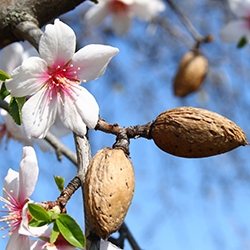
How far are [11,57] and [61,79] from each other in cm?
20

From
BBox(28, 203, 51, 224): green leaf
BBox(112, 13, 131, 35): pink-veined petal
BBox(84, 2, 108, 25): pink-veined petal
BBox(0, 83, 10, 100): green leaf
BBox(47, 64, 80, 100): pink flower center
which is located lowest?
BBox(28, 203, 51, 224): green leaf

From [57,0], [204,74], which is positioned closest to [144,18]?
[204,74]

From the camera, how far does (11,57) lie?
1.19m

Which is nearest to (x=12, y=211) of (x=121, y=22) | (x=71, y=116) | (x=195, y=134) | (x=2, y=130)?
(x=71, y=116)

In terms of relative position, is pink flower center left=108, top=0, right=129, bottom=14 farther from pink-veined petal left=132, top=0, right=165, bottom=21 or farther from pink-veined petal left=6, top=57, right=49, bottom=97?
pink-veined petal left=6, top=57, right=49, bottom=97

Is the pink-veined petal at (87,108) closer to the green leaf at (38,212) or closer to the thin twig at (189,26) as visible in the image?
the green leaf at (38,212)

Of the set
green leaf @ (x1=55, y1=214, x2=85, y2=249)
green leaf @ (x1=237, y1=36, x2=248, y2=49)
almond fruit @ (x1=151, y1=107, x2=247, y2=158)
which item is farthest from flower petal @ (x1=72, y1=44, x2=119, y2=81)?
green leaf @ (x1=237, y1=36, x2=248, y2=49)

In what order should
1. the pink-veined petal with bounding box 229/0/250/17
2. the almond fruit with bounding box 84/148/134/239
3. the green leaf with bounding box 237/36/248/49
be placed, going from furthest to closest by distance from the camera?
the pink-veined petal with bounding box 229/0/250/17 < the green leaf with bounding box 237/36/248/49 < the almond fruit with bounding box 84/148/134/239

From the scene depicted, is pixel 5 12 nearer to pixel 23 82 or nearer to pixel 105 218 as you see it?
pixel 23 82

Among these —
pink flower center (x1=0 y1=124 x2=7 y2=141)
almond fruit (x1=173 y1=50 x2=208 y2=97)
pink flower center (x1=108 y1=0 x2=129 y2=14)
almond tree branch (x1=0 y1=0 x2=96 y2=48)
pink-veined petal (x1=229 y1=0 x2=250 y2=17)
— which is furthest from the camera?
almond fruit (x1=173 y1=50 x2=208 y2=97)

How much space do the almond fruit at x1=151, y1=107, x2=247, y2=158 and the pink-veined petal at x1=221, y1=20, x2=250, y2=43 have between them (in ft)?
2.97

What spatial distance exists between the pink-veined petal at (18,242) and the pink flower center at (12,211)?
0.11 ft

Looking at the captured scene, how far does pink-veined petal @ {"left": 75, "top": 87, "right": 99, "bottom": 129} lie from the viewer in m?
0.92

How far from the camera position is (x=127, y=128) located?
0.92m
